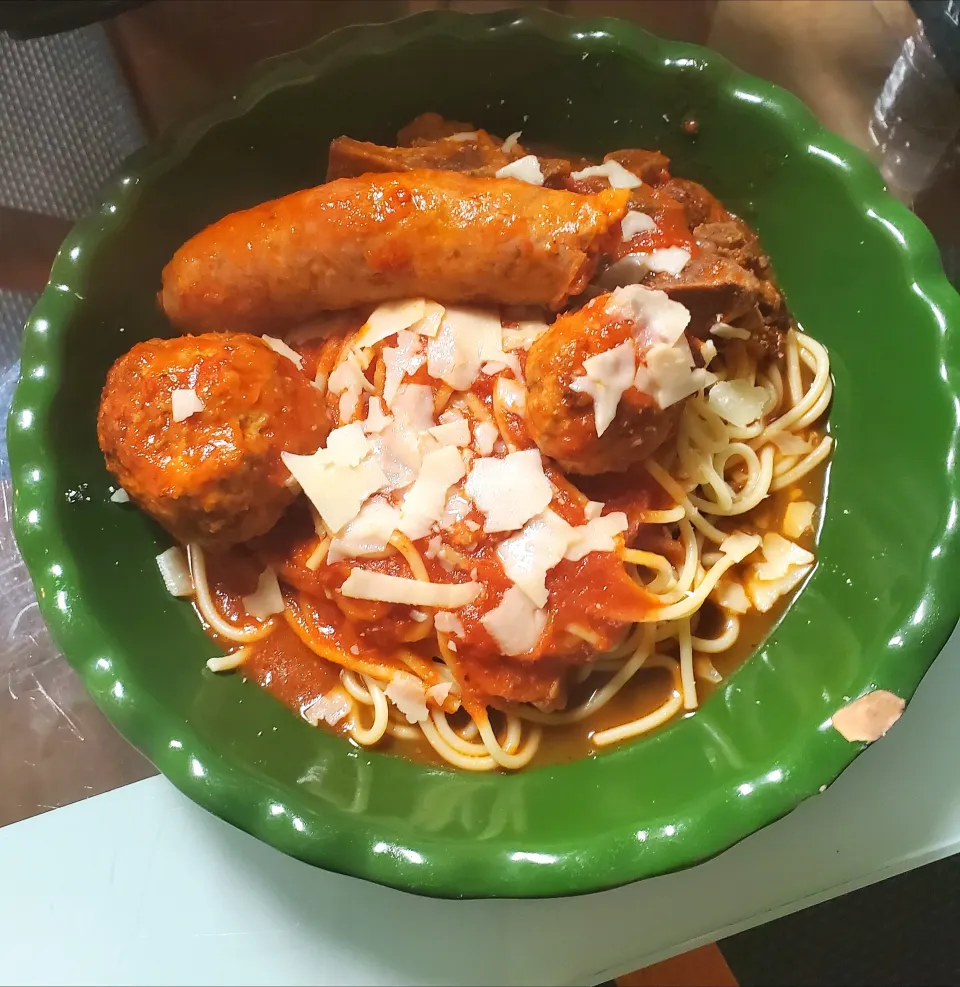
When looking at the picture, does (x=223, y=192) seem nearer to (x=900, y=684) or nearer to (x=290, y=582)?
(x=290, y=582)

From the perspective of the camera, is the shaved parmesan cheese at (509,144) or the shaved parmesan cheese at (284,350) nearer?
the shaved parmesan cheese at (284,350)

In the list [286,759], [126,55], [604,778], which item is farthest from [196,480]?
[126,55]

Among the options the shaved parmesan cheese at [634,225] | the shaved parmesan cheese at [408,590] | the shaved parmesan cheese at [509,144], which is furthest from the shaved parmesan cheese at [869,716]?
the shaved parmesan cheese at [509,144]

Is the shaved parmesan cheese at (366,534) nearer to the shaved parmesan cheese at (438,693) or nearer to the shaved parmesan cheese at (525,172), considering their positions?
the shaved parmesan cheese at (438,693)

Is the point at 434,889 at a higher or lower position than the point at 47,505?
lower

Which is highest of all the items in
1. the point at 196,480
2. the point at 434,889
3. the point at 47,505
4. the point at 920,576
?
the point at 920,576

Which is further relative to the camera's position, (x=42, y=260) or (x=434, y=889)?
(x=42, y=260)

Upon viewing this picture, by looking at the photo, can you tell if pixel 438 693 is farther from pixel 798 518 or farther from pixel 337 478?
pixel 798 518
